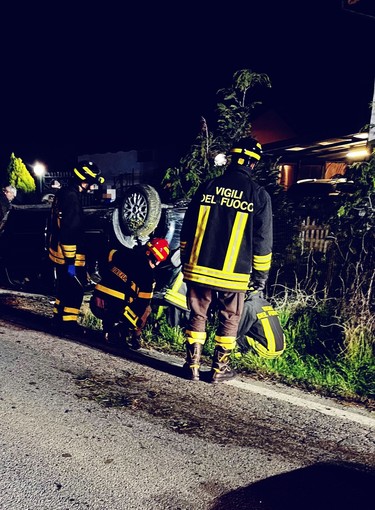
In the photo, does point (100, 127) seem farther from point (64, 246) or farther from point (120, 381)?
point (120, 381)

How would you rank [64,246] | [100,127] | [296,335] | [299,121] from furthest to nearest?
[100,127] < [299,121] < [64,246] < [296,335]

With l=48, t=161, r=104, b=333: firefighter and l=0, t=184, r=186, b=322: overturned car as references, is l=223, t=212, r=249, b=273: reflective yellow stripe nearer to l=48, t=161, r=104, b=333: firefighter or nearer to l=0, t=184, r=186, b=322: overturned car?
l=0, t=184, r=186, b=322: overturned car

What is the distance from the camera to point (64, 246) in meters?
5.71

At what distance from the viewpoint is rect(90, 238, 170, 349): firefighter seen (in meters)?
5.15

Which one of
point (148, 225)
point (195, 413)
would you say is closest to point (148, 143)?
point (148, 225)

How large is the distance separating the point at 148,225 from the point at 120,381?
2222 mm

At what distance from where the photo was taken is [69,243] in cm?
570

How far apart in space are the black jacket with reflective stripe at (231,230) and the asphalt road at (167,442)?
0.92 m

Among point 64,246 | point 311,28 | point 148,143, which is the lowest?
point 64,246

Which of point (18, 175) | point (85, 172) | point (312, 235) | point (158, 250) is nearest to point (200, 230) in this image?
point (158, 250)

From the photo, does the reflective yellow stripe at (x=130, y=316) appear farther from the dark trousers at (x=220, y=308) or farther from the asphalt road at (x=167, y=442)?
the dark trousers at (x=220, y=308)

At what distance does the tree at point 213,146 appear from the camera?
22.4 feet

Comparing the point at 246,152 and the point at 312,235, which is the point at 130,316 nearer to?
the point at 246,152

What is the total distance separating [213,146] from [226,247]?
3118 mm
